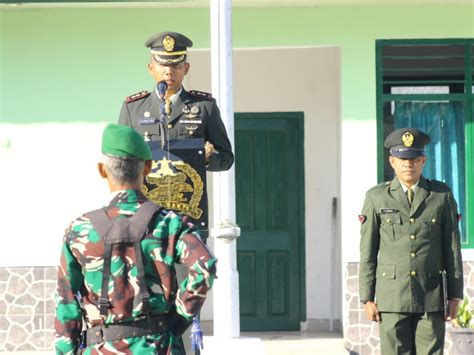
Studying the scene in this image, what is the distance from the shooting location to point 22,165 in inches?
485

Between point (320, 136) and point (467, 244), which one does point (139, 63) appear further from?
point (467, 244)

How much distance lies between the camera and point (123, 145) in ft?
16.5

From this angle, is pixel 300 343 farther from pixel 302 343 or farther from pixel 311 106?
pixel 311 106

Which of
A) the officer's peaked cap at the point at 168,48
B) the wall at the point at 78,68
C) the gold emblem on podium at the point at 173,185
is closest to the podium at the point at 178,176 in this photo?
the gold emblem on podium at the point at 173,185

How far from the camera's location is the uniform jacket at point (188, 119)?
7070mm

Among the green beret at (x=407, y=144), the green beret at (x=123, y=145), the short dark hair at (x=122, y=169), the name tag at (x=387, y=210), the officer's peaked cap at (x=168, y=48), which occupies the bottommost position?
the name tag at (x=387, y=210)

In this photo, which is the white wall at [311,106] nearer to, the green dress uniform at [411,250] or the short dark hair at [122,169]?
the green dress uniform at [411,250]

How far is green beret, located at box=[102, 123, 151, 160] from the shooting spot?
5.02 m

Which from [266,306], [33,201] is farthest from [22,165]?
[266,306]

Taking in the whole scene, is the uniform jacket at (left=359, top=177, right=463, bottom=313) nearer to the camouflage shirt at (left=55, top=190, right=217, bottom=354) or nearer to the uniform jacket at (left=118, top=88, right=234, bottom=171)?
the uniform jacket at (left=118, top=88, right=234, bottom=171)

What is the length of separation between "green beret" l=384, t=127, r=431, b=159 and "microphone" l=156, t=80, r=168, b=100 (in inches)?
76.4

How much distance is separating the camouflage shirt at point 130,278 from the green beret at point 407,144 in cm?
350

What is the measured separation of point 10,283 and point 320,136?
3.71 meters

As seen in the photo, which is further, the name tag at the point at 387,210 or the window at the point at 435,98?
the window at the point at 435,98
